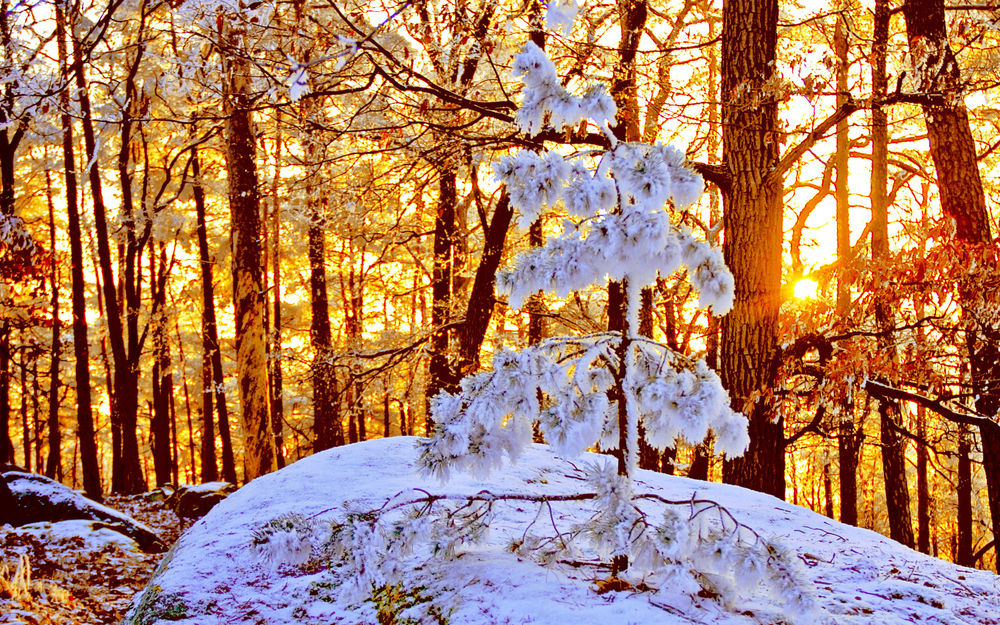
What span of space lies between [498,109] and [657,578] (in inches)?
172

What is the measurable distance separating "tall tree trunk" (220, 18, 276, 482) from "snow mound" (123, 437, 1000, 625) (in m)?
4.93

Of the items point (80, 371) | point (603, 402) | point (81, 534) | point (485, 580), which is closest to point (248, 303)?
point (81, 534)

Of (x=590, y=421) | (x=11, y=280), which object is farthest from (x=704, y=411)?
(x=11, y=280)

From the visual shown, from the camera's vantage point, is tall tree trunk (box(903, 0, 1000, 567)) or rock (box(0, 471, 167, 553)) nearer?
tall tree trunk (box(903, 0, 1000, 567))

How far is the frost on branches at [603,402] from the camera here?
264cm

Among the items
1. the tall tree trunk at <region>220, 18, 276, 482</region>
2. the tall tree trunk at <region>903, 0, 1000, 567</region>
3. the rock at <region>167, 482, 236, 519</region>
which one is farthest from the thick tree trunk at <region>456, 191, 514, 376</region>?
the tall tree trunk at <region>903, 0, 1000, 567</region>

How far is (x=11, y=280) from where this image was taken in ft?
41.9

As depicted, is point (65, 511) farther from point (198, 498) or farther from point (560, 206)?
point (560, 206)

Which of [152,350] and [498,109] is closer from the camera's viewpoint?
[498,109]

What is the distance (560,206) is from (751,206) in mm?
5883

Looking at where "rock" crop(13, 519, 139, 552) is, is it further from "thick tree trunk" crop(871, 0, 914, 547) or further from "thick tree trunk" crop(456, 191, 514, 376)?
"thick tree trunk" crop(871, 0, 914, 547)

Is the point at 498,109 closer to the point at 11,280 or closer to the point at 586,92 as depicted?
the point at 586,92

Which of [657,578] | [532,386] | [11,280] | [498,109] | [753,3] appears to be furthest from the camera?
[11,280]

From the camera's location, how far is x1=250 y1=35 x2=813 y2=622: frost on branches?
Answer: 8.66 ft
